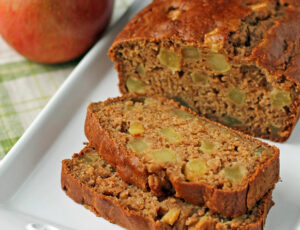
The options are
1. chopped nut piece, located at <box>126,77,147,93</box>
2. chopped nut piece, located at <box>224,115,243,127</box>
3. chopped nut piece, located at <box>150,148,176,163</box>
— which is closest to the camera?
chopped nut piece, located at <box>150,148,176,163</box>

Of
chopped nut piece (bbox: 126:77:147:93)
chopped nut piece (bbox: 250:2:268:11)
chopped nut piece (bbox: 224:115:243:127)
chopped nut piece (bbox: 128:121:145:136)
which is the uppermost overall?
chopped nut piece (bbox: 250:2:268:11)

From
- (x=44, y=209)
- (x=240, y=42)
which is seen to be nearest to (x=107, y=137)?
(x=44, y=209)

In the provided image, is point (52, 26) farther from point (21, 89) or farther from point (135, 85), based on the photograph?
point (135, 85)

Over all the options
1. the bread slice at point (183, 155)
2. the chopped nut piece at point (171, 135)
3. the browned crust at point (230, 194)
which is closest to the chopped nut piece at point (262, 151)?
the bread slice at point (183, 155)

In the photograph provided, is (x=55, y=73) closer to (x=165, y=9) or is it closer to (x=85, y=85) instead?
(x=85, y=85)

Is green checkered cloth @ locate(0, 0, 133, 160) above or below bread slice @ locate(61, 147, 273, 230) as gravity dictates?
below

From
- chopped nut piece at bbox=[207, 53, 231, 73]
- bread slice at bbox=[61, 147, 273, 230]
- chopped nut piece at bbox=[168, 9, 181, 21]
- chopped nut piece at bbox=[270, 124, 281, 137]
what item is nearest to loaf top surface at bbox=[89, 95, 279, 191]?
bread slice at bbox=[61, 147, 273, 230]

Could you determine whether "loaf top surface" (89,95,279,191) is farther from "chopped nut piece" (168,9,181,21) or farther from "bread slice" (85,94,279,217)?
"chopped nut piece" (168,9,181,21)
